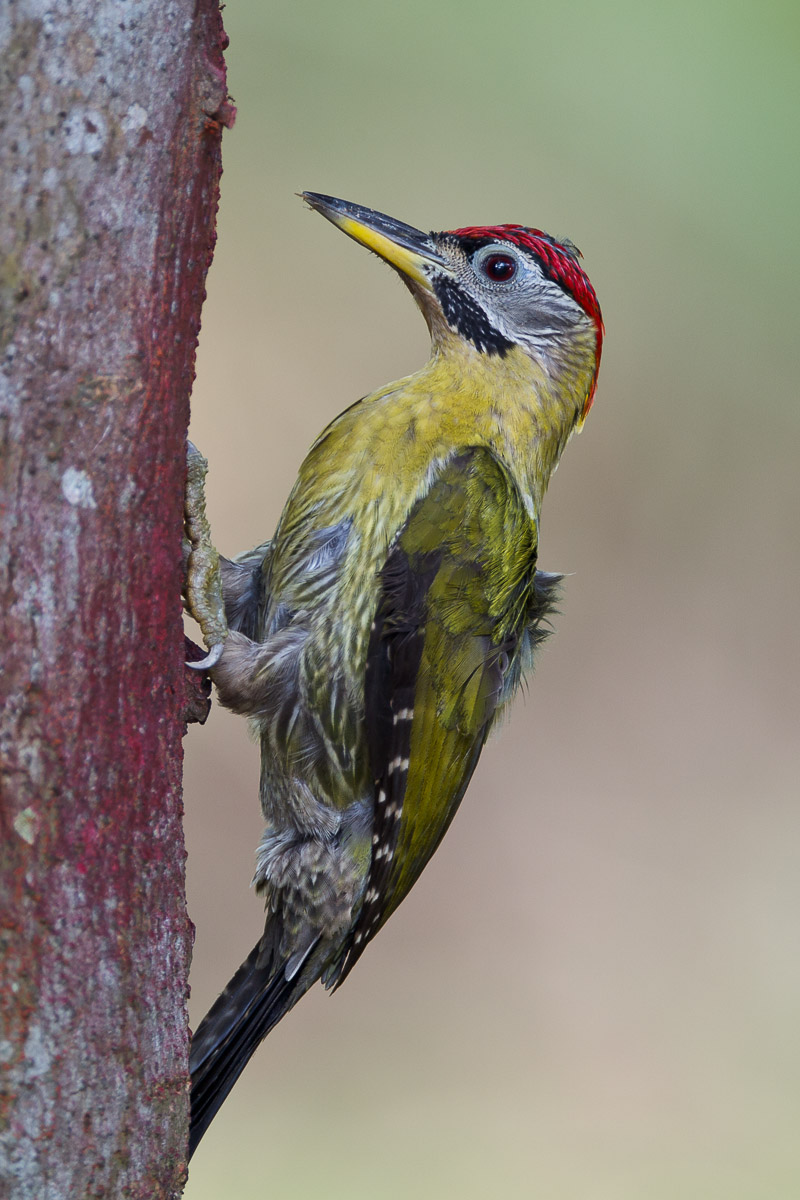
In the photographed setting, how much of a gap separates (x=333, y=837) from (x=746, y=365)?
4.12m

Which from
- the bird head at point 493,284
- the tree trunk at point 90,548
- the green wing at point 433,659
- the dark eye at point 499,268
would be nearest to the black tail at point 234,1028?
the green wing at point 433,659

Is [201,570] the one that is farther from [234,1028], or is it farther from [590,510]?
[590,510]

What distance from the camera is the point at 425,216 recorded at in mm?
5574

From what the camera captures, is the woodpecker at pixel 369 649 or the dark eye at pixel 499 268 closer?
the woodpecker at pixel 369 649

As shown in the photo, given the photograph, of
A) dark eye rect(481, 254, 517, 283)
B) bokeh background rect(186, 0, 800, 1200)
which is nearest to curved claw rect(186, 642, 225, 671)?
dark eye rect(481, 254, 517, 283)

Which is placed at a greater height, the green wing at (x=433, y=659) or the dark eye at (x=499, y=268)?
the dark eye at (x=499, y=268)

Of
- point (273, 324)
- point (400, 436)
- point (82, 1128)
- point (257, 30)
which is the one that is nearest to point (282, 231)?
point (273, 324)

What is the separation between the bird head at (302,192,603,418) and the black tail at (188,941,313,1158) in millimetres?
1399

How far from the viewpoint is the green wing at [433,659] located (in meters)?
2.34

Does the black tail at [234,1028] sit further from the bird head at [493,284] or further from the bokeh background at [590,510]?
the bokeh background at [590,510]

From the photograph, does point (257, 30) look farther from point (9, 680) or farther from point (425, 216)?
point (9, 680)

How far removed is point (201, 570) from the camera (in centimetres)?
216

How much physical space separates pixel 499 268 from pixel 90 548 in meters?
1.54

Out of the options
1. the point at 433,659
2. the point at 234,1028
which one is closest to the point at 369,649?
the point at 433,659
